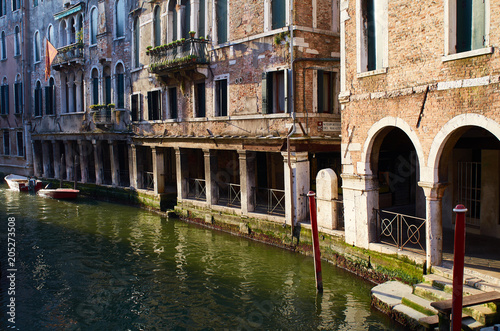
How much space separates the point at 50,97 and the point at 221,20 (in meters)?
16.6

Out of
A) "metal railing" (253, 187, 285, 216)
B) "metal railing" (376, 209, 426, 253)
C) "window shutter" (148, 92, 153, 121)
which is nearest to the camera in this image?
"metal railing" (376, 209, 426, 253)

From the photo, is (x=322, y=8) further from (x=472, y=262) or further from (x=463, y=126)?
(x=472, y=262)

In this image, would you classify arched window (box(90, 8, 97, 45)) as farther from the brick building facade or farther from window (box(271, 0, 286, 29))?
the brick building facade

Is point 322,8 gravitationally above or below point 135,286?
above

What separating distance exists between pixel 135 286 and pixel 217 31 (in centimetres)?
924

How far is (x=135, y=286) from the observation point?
35.2 feet

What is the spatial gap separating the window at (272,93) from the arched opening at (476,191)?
16.9 feet

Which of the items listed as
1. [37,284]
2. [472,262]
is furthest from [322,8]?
[37,284]

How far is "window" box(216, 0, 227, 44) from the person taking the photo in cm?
1556

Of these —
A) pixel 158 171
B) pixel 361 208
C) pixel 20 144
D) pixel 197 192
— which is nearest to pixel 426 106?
pixel 361 208

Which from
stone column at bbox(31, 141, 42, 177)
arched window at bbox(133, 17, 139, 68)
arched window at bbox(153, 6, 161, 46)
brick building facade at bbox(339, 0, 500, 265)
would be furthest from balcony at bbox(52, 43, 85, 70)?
brick building facade at bbox(339, 0, 500, 265)

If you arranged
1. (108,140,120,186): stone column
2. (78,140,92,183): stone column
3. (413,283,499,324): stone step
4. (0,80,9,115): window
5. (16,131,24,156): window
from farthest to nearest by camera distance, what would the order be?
(0,80,9,115): window < (16,131,24,156): window < (78,140,92,183): stone column < (108,140,120,186): stone column < (413,283,499,324): stone step

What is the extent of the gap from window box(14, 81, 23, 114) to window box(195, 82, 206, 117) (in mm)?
19182

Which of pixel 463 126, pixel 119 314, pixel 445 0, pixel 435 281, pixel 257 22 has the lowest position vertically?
pixel 119 314
